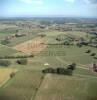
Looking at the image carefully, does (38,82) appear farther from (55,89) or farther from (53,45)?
(53,45)

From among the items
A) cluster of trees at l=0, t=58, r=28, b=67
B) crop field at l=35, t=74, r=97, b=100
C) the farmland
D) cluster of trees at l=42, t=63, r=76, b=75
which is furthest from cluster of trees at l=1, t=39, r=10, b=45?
crop field at l=35, t=74, r=97, b=100

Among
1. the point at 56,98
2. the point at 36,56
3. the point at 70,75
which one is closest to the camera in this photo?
the point at 56,98

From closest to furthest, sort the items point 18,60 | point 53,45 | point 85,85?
point 85,85
point 18,60
point 53,45

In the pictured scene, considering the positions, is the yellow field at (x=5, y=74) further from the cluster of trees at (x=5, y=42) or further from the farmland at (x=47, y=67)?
the cluster of trees at (x=5, y=42)

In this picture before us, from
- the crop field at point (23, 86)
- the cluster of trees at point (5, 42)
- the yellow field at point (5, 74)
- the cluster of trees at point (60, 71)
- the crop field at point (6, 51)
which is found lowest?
the yellow field at point (5, 74)

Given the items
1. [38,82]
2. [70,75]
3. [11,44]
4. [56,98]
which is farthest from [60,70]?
[11,44]

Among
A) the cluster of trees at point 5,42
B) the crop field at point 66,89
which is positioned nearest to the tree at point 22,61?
the crop field at point 66,89

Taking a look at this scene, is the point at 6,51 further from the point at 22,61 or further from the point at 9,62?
the point at 22,61

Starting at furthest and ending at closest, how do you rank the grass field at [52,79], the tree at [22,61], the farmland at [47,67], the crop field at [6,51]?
the crop field at [6,51] < the tree at [22,61] < the farmland at [47,67] < the grass field at [52,79]
